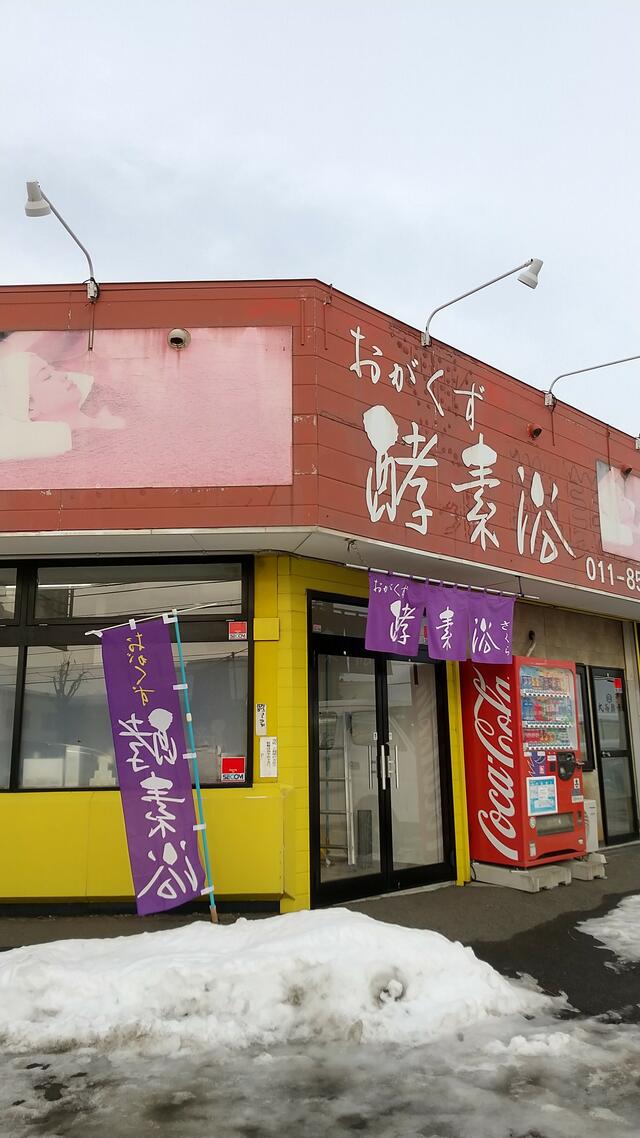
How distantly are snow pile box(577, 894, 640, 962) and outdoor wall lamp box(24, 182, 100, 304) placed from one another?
7.27 m

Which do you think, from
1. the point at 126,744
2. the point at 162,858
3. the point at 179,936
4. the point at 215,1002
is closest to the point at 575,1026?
the point at 215,1002

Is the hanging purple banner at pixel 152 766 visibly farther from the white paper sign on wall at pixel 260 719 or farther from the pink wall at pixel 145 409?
the pink wall at pixel 145 409

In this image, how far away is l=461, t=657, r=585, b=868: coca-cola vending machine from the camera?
8172 millimetres

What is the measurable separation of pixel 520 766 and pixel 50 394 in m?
6.13

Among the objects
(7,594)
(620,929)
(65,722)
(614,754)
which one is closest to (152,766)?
(65,722)

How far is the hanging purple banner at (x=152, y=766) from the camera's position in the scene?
5.95m

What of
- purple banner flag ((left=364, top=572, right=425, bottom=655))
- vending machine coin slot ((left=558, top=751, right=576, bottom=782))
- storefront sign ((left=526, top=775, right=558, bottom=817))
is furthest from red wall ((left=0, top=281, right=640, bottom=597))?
storefront sign ((left=526, top=775, right=558, bottom=817))

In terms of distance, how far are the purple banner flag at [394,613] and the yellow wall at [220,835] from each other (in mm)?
916

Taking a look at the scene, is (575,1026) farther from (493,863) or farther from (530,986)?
(493,863)

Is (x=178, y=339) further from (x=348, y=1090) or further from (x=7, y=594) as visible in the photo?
(x=348, y=1090)

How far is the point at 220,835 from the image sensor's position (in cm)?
682

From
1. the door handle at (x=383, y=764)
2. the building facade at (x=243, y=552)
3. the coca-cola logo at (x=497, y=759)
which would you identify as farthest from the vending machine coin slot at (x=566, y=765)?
the door handle at (x=383, y=764)

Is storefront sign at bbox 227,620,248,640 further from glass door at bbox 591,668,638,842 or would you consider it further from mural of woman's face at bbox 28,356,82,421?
glass door at bbox 591,668,638,842

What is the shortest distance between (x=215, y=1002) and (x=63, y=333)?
5.74 metres
